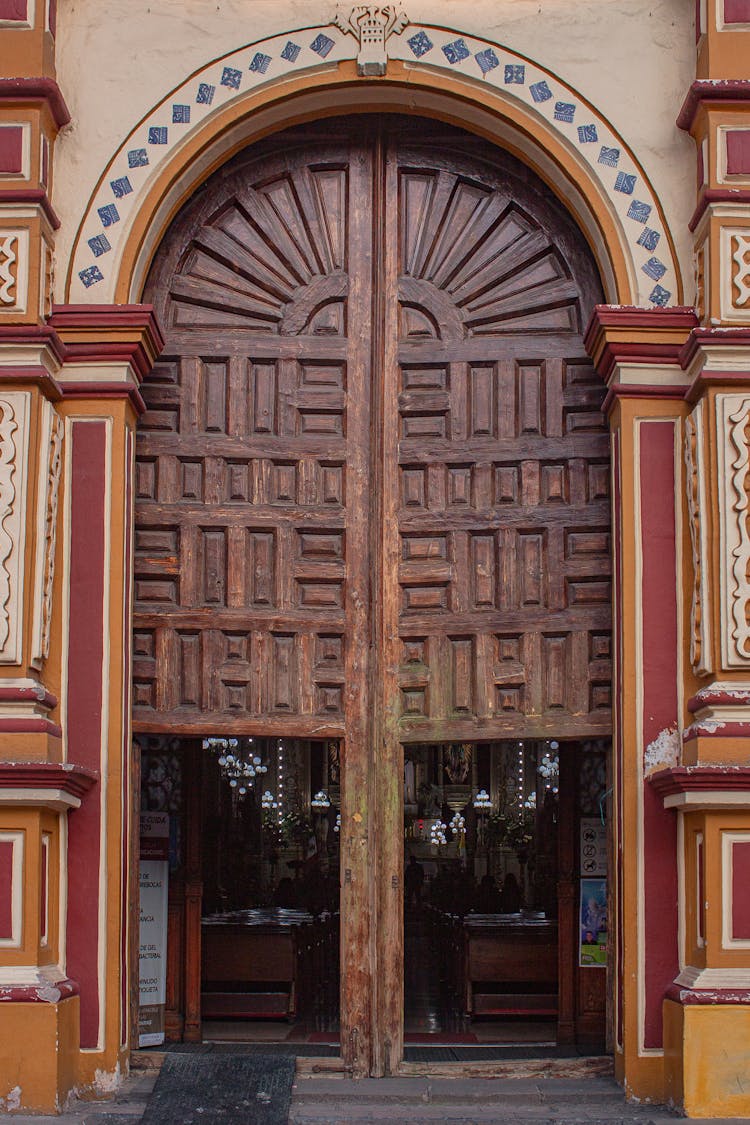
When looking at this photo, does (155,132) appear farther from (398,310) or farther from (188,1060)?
(188,1060)

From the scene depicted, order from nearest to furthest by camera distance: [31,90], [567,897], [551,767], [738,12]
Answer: [31,90]
[738,12]
[567,897]
[551,767]

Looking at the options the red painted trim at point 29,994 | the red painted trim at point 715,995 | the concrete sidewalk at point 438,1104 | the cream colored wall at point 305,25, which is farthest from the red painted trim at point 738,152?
the red painted trim at point 29,994

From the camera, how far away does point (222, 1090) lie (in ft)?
23.1

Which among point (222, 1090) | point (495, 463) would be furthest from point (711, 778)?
point (222, 1090)

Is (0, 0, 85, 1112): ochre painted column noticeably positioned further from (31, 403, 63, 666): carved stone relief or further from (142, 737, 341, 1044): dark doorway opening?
(142, 737, 341, 1044): dark doorway opening

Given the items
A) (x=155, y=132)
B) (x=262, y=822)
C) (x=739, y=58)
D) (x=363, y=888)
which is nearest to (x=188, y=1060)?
(x=363, y=888)

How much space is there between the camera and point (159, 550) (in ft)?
26.0

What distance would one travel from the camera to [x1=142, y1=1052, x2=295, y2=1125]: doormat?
6.79m

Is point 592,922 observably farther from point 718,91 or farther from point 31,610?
point 718,91

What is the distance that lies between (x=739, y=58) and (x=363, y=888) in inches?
181

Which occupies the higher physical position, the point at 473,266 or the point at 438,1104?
the point at 473,266

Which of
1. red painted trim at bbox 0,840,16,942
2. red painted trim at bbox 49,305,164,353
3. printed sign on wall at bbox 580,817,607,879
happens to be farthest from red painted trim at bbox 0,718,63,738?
printed sign on wall at bbox 580,817,607,879

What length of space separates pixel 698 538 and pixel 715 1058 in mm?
2417

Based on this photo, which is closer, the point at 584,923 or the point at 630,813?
the point at 630,813
